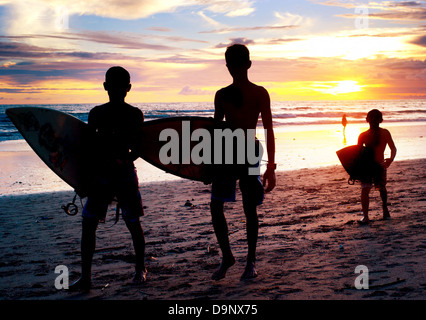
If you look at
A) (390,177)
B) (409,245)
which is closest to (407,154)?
(390,177)

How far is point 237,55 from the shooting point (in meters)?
3.78

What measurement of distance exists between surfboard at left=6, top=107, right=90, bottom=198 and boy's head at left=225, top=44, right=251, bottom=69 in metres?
1.49

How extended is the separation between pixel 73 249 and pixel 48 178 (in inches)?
241


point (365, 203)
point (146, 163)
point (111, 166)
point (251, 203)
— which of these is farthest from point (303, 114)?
point (111, 166)

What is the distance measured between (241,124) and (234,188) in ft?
1.87

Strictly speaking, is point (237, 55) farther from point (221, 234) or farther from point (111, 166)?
point (221, 234)

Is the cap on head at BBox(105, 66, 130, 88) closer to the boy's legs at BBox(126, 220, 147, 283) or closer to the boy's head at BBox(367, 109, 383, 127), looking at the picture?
the boy's legs at BBox(126, 220, 147, 283)

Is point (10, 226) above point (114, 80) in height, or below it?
below

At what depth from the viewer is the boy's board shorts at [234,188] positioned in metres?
3.73

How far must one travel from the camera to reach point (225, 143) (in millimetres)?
3854

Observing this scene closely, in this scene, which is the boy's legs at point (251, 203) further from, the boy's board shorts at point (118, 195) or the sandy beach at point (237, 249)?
the boy's board shorts at point (118, 195)

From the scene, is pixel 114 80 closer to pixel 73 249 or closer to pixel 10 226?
pixel 73 249

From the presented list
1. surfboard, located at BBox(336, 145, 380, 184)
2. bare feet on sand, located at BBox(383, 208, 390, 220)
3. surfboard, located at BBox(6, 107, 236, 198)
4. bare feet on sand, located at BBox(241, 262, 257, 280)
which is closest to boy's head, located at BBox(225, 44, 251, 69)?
surfboard, located at BBox(6, 107, 236, 198)
